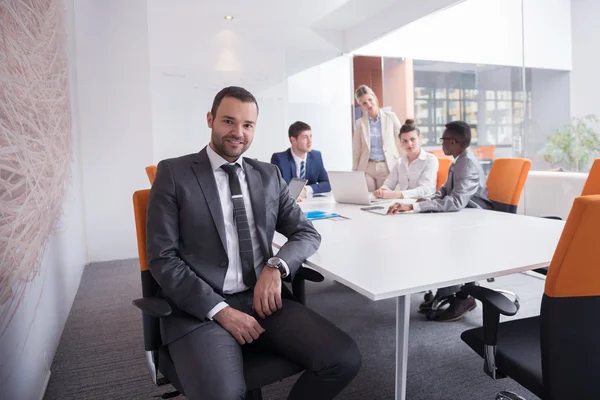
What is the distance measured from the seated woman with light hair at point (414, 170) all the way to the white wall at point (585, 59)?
268 cm

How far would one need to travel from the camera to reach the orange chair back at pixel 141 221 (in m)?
A: 1.71

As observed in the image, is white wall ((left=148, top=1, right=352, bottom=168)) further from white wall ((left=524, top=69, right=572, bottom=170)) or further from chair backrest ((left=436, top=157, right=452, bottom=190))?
chair backrest ((left=436, top=157, right=452, bottom=190))

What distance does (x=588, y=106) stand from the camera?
523 cm

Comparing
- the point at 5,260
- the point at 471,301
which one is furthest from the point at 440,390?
the point at 5,260

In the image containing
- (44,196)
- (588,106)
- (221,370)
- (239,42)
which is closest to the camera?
(221,370)

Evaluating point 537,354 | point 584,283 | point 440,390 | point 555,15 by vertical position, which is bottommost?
point 440,390

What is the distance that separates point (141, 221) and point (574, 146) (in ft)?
17.7

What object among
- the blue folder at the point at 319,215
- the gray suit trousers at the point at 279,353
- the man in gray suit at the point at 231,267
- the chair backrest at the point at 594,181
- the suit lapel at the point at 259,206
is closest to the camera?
the gray suit trousers at the point at 279,353

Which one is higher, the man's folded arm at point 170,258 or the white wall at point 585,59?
the white wall at point 585,59

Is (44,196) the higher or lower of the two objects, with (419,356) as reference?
higher

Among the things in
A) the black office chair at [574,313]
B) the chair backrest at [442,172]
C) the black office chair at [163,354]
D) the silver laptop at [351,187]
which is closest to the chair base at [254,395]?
the black office chair at [163,354]

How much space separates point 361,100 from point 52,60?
2.99 meters

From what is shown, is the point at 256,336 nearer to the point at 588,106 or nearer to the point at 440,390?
the point at 440,390

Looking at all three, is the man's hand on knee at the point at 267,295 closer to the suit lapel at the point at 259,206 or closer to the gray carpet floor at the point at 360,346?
the suit lapel at the point at 259,206
